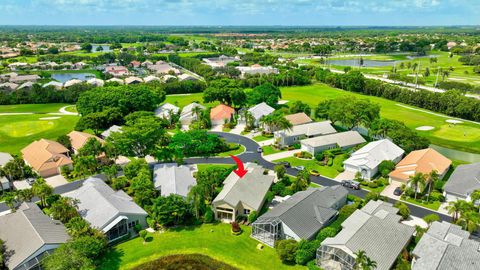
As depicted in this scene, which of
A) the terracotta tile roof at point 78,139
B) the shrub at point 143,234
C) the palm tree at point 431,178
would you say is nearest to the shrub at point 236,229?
the shrub at point 143,234

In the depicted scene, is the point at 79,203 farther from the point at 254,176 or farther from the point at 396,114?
the point at 396,114

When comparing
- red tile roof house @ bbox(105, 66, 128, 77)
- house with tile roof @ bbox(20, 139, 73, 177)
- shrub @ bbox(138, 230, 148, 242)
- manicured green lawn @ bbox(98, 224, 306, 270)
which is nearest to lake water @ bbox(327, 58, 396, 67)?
red tile roof house @ bbox(105, 66, 128, 77)

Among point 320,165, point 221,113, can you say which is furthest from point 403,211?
point 221,113

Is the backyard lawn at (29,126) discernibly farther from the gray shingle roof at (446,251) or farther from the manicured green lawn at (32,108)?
the gray shingle roof at (446,251)

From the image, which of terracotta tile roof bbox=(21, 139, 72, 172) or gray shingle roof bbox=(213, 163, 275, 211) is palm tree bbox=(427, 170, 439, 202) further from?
terracotta tile roof bbox=(21, 139, 72, 172)

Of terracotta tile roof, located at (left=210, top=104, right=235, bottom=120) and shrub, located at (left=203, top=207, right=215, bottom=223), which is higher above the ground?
terracotta tile roof, located at (left=210, top=104, right=235, bottom=120)

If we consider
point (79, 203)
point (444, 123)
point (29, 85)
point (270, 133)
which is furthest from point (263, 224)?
point (29, 85)
